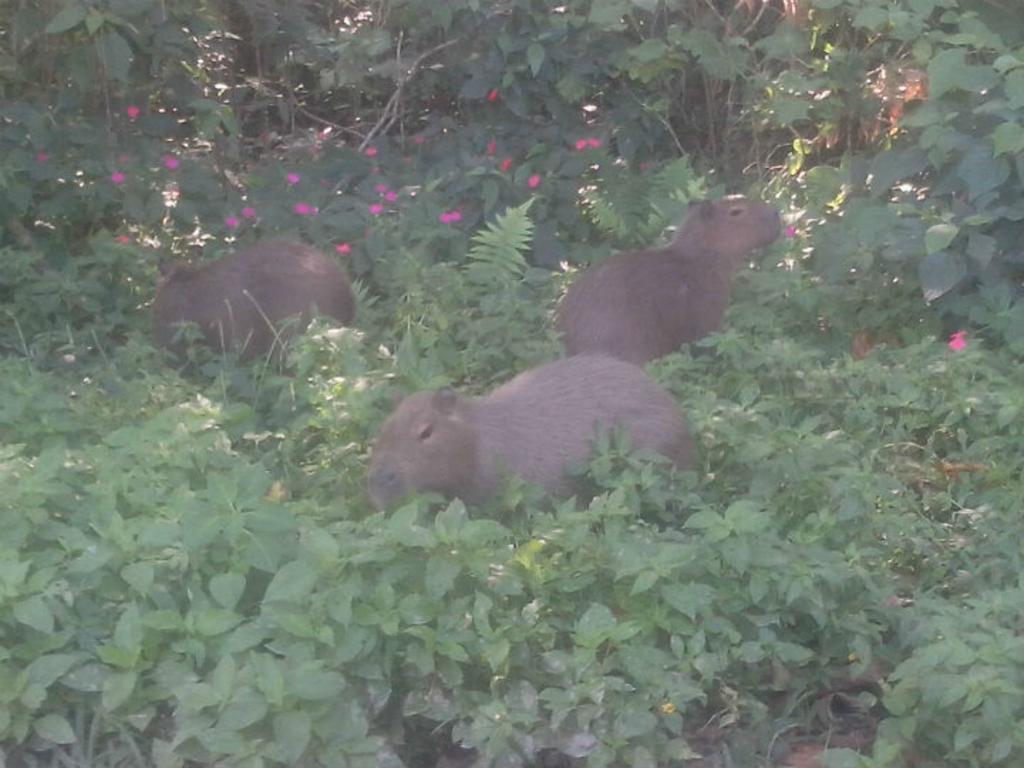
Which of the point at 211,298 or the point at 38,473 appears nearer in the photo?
the point at 38,473

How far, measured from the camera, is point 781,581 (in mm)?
3734

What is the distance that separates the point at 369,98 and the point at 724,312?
13.1 ft

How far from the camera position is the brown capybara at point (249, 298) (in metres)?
6.06

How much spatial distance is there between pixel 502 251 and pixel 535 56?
1.49 meters

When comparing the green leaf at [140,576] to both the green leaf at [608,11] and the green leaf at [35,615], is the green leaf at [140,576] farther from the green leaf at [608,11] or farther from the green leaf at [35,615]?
the green leaf at [608,11]

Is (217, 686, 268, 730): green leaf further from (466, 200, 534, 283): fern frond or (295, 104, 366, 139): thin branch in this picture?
(295, 104, 366, 139): thin branch

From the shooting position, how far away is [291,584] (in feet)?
11.2

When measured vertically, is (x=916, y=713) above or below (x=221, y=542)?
below

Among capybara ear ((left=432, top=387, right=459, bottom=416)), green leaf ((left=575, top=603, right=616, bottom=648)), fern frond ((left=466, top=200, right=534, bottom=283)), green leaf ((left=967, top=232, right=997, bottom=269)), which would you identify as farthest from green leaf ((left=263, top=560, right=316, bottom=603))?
green leaf ((left=967, top=232, right=997, bottom=269))

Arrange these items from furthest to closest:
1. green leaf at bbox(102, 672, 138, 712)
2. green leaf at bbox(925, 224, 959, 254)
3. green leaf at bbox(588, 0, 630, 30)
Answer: green leaf at bbox(588, 0, 630, 30) → green leaf at bbox(925, 224, 959, 254) → green leaf at bbox(102, 672, 138, 712)

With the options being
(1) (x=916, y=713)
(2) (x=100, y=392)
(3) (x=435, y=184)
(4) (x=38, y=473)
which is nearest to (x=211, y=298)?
(2) (x=100, y=392)

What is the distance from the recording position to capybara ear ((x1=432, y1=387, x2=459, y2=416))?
441 centimetres

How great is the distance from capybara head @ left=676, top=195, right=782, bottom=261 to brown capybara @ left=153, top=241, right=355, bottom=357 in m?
1.33

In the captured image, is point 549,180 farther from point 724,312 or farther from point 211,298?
point 211,298
